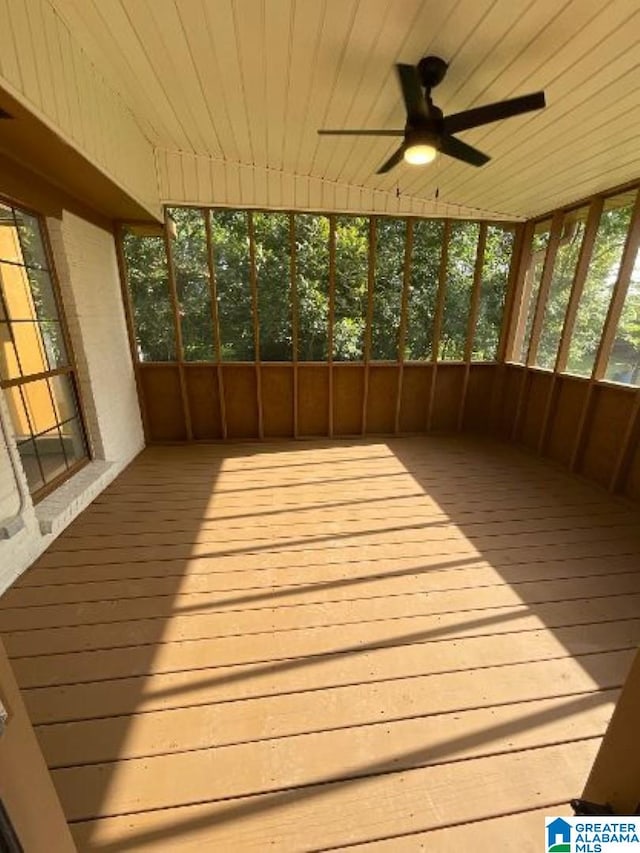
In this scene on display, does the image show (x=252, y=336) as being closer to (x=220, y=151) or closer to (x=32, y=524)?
(x=220, y=151)

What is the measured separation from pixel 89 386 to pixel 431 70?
3494mm

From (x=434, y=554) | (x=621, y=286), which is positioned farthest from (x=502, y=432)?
(x=434, y=554)

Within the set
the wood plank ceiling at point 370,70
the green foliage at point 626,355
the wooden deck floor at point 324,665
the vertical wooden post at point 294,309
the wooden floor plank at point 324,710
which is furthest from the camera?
the vertical wooden post at point 294,309

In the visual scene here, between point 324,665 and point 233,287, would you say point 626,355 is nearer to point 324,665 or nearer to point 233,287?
point 324,665

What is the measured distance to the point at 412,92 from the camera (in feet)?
6.66

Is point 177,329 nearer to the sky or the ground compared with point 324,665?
nearer to the sky

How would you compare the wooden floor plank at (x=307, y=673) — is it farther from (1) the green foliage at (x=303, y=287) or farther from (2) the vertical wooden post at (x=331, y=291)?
(1) the green foliage at (x=303, y=287)

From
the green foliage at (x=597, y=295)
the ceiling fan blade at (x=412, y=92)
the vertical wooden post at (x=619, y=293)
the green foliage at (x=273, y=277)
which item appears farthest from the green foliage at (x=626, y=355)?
the green foliage at (x=273, y=277)

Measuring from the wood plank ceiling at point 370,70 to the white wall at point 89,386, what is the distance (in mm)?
1258

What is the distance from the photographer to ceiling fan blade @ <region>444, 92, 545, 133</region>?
1.92m

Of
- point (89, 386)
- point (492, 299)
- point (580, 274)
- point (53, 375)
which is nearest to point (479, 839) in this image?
point (53, 375)

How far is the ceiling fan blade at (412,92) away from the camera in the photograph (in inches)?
75.7

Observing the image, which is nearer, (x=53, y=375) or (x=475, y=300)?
(x=53, y=375)

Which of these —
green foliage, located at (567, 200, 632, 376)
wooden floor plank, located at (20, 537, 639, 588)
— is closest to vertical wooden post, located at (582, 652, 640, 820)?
wooden floor plank, located at (20, 537, 639, 588)
